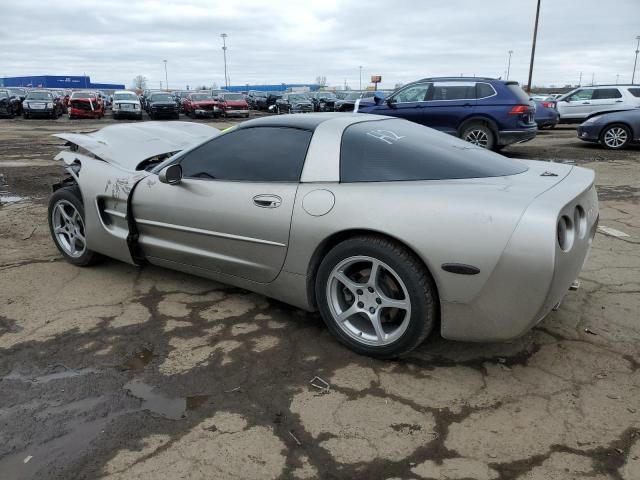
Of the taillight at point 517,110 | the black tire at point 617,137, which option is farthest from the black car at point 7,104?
the black tire at point 617,137

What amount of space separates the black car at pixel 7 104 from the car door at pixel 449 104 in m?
24.9

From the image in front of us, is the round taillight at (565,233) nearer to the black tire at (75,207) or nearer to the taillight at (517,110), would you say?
the black tire at (75,207)

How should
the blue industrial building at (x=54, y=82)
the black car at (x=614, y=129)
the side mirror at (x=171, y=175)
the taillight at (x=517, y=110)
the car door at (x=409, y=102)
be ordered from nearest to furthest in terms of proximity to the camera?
1. the side mirror at (x=171, y=175)
2. the taillight at (x=517, y=110)
3. the car door at (x=409, y=102)
4. the black car at (x=614, y=129)
5. the blue industrial building at (x=54, y=82)

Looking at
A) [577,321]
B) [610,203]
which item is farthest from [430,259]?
[610,203]

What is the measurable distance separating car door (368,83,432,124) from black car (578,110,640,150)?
4.46 metres

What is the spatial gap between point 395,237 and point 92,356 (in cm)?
190

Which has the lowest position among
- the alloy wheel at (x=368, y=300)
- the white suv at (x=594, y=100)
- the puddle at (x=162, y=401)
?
the puddle at (x=162, y=401)

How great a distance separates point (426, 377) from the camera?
2756 mm

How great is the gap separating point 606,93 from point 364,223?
729 inches

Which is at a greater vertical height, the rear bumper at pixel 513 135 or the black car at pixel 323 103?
the black car at pixel 323 103

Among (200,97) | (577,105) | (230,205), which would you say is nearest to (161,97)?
(200,97)

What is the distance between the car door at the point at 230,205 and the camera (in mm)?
3137

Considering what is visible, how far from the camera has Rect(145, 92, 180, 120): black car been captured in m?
29.3

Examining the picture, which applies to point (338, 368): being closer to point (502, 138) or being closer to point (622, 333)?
point (622, 333)
